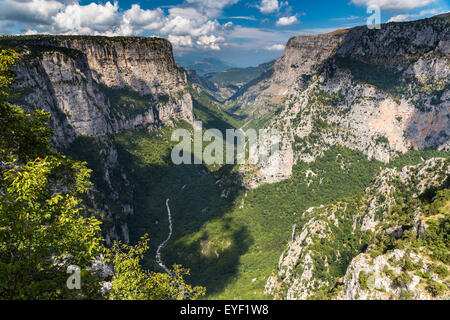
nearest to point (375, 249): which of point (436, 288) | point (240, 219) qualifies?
point (436, 288)

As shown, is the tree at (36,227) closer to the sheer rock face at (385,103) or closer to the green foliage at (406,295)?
the green foliage at (406,295)

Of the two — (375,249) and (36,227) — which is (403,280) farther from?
(36,227)

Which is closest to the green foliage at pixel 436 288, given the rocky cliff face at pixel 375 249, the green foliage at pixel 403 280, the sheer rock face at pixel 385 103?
the rocky cliff face at pixel 375 249

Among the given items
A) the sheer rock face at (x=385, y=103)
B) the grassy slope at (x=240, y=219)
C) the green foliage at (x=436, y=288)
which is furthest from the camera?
the sheer rock face at (x=385, y=103)

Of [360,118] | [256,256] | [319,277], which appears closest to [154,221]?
[256,256]
